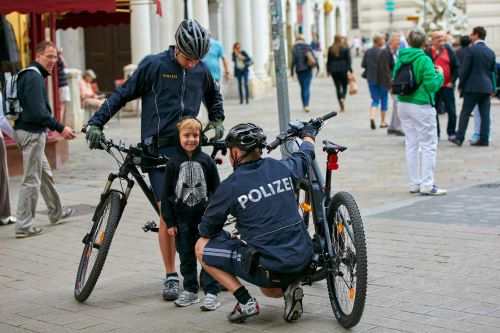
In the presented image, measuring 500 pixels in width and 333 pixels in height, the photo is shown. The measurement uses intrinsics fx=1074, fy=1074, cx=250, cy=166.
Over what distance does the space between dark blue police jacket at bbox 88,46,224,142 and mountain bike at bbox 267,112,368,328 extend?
98cm

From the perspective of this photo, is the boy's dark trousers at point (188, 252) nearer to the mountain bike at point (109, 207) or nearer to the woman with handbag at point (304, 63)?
the mountain bike at point (109, 207)

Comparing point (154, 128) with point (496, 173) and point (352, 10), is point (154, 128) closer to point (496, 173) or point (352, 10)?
point (496, 173)

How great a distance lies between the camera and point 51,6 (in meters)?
13.0

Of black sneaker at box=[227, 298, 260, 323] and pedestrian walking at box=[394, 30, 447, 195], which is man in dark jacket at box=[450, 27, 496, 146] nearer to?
pedestrian walking at box=[394, 30, 447, 195]

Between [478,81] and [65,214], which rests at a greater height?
[478,81]

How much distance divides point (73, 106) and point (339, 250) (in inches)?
585

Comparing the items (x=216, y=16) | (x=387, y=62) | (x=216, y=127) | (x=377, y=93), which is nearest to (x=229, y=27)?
(x=216, y=16)

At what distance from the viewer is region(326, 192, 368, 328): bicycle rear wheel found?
5883 mm

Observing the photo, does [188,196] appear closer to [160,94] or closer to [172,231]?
[172,231]

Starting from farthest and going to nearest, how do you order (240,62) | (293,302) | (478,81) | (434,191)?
(240,62) < (478,81) < (434,191) < (293,302)

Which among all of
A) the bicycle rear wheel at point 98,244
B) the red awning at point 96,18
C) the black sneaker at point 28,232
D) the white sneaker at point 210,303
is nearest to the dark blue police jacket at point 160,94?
the bicycle rear wheel at point 98,244

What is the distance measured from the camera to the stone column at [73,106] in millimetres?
20484

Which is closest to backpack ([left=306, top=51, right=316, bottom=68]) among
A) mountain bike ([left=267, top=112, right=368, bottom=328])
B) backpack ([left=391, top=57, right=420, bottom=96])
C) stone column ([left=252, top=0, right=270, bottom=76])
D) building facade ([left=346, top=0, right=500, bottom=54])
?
stone column ([left=252, top=0, right=270, bottom=76])

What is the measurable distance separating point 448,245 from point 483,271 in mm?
973
